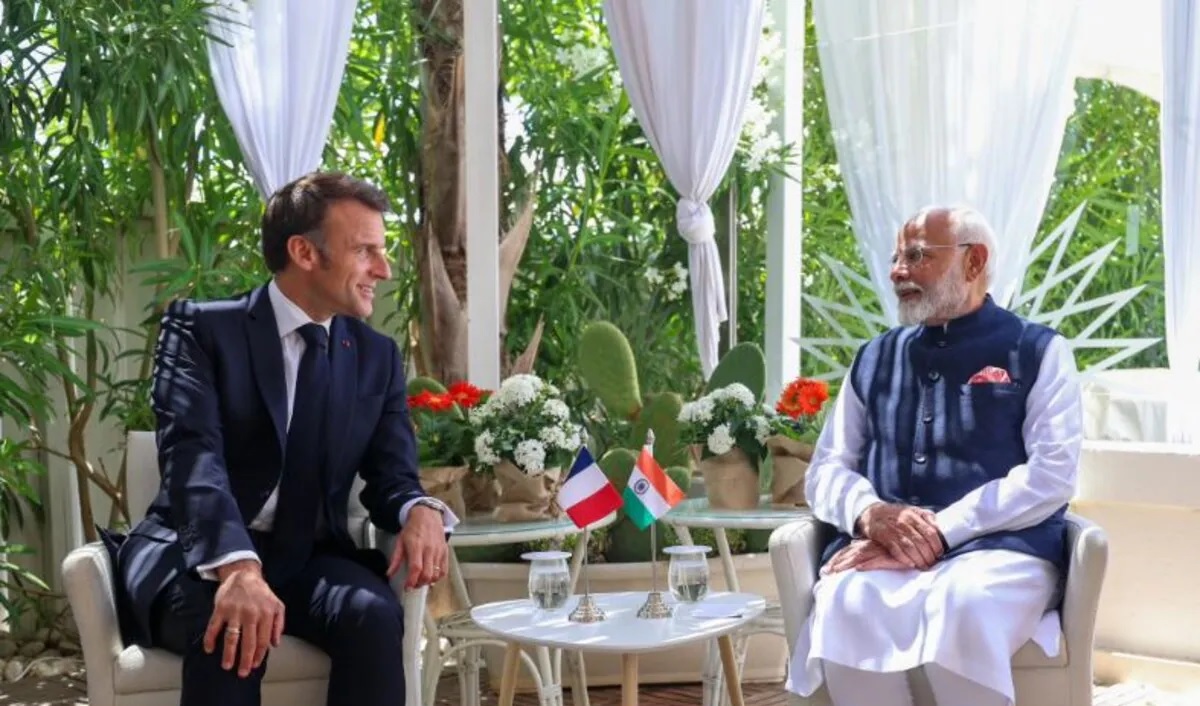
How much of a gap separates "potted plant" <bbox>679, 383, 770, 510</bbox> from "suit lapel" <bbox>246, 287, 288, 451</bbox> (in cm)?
128

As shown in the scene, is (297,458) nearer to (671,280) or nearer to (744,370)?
(744,370)

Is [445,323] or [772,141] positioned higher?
[772,141]

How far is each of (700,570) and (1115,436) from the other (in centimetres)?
207

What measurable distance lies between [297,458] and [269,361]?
0.62ft

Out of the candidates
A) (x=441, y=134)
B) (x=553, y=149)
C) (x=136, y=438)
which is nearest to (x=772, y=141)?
(x=553, y=149)

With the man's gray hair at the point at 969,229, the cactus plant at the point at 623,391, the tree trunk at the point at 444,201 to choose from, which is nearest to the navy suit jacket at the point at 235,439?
the man's gray hair at the point at 969,229

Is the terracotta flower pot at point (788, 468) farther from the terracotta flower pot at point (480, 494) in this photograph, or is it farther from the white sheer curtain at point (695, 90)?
the white sheer curtain at point (695, 90)

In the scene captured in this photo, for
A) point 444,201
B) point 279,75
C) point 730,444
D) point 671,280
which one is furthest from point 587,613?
point 671,280

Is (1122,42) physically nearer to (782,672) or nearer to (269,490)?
(782,672)

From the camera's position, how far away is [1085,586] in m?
2.89

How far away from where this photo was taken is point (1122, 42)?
4602 millimetres

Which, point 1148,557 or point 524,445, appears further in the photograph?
point 1148,557

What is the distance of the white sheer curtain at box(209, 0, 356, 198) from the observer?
4605mm

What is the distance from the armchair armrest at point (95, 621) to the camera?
274cm
